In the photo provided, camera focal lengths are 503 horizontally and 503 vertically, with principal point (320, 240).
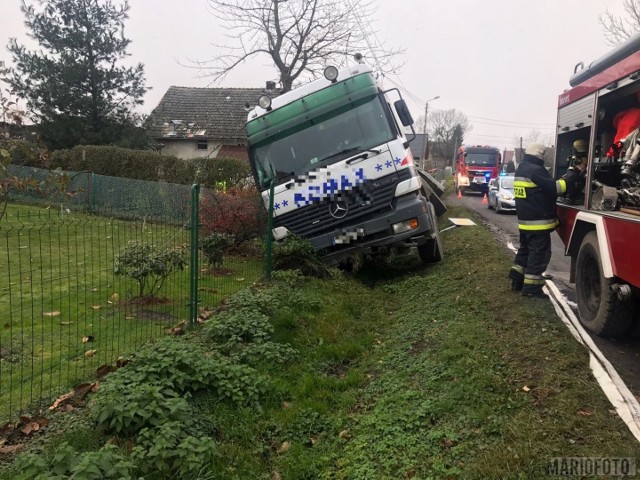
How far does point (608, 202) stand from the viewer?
484 cm

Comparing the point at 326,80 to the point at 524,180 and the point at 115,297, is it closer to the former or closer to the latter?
the point at 524,180

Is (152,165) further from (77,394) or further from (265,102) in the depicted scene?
(77,394)

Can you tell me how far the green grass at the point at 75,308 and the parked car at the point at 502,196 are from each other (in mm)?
13427

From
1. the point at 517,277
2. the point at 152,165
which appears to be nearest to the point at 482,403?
the point at 517,277

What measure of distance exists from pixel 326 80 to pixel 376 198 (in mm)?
1932

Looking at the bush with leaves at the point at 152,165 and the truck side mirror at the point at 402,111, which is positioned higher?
the truck side mirror at the point at 402,111

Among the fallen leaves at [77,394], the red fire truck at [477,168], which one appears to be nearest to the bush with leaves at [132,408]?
the fallen leaves at [77,394]

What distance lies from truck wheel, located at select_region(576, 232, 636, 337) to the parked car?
13.7 meters

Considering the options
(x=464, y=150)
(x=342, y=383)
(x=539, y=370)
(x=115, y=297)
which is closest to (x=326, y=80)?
(x=115, y=297)

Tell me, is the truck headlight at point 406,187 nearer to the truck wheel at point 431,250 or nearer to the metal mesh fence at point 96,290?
the truck wheel at point 431,250

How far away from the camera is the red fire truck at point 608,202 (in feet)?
14.4

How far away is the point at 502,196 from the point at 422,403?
16.7 meters

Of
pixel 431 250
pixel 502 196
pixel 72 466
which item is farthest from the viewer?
pixel 502 196

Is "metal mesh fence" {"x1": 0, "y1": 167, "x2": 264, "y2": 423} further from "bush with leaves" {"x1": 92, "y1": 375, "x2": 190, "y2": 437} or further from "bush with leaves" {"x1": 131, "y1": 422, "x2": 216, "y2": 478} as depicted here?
"bush with leaves" {"x1": 131, "y1": 422, "x2": 216, "y2": 478}
